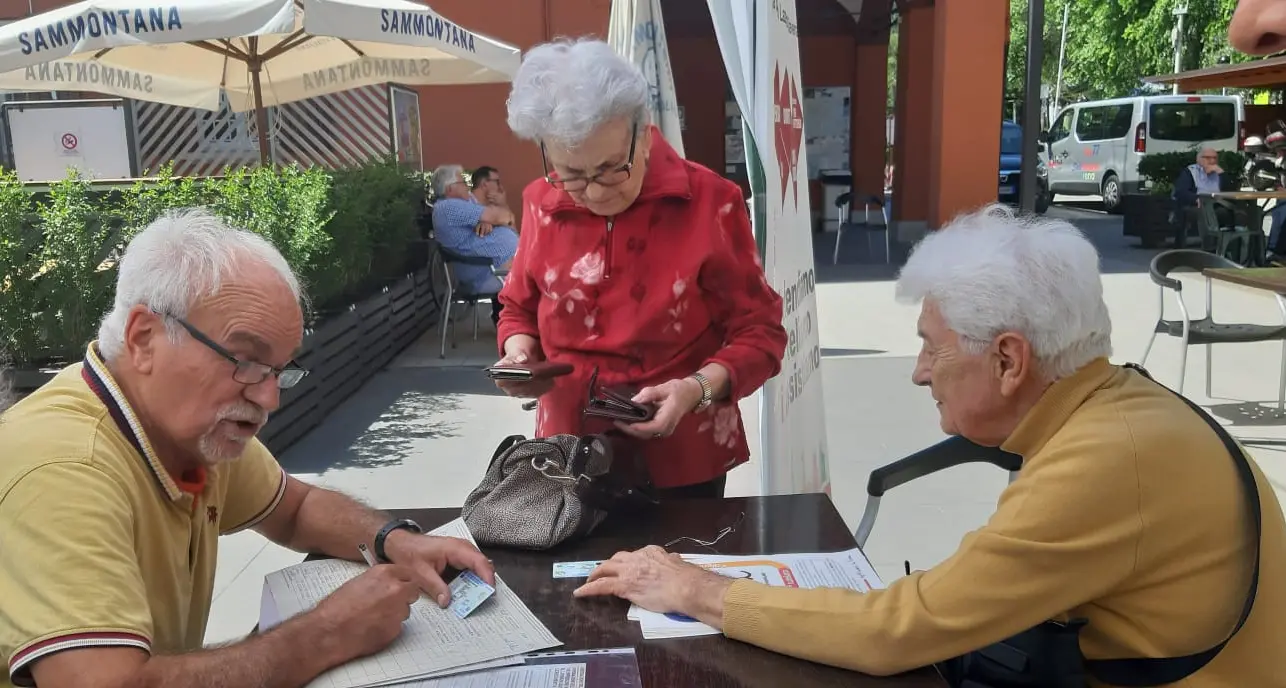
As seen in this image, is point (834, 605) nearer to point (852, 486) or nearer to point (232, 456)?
point (232, 456)

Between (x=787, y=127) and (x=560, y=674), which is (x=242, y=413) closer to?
(x=560, y=674)

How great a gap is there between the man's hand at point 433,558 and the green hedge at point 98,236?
11.8 ft

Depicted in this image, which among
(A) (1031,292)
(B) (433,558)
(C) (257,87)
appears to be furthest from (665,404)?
(C) (257,87)

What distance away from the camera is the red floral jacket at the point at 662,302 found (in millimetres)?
2115

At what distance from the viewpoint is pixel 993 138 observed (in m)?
11.8

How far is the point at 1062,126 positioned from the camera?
20938 mm

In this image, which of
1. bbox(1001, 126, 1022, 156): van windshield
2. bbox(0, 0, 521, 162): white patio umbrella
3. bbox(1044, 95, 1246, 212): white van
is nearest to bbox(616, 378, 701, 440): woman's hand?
bbox(0, 0, 521, 162): white patio umbrella

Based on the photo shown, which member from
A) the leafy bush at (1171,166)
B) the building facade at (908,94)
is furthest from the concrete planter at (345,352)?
the leafy bush at (1171,166)

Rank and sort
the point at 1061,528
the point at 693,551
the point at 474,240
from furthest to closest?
the point at 474,240 < the point at 693,551 < the point at 1061,528

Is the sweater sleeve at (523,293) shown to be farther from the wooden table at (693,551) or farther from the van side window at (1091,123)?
the van side window at (1091,123)

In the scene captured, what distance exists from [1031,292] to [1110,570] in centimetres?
41

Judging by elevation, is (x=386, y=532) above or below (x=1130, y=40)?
below

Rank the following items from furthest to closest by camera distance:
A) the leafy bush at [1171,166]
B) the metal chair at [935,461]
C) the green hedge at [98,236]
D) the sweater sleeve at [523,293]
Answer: the leafy bush at [1171,166] < the green hedge at [98,236] < the metal chair at [935,461] < the sweater sleeve at [523,293]

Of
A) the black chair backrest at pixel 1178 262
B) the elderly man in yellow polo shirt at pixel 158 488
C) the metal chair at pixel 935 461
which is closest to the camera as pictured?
the elderly man in yellow polo shirt at pixel 158 488
